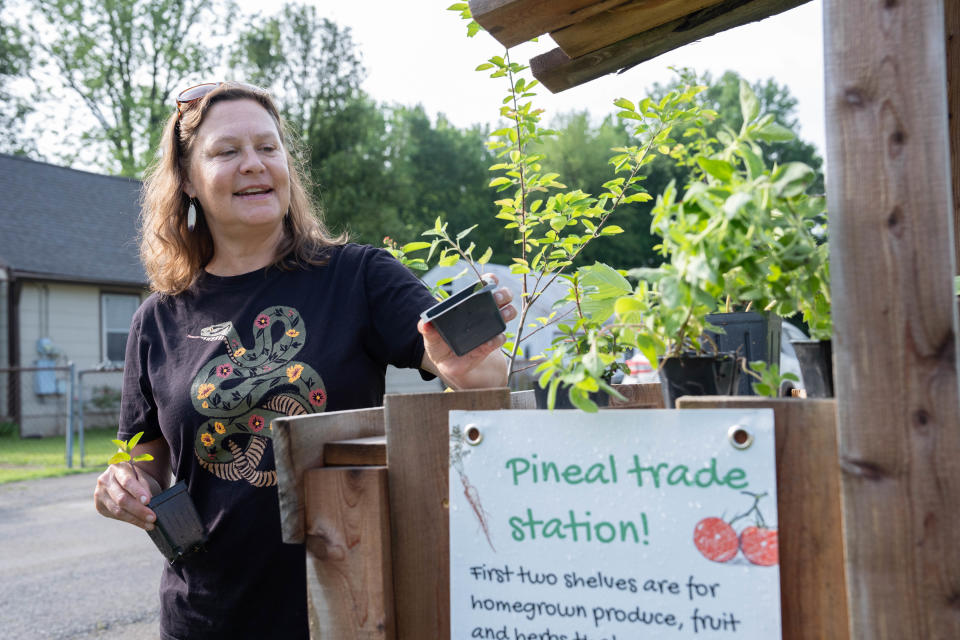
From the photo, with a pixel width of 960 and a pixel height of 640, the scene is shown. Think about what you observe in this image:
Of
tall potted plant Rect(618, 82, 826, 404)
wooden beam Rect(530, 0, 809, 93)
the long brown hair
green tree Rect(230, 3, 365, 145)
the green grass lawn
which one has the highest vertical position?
green tree Rect(230, 3, 365, 145)

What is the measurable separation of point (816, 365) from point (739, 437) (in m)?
0.25

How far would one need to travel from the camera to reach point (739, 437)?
3.23 feet

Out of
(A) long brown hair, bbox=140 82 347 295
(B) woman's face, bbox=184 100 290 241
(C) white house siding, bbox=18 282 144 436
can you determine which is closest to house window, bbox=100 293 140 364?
(C) white house siding, bbox=18 282 144 436

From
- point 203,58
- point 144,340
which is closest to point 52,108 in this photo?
point 203,58

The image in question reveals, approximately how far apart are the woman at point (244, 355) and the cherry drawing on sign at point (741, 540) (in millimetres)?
595

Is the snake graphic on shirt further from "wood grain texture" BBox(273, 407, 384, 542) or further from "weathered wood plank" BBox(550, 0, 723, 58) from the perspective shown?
"weathered wood plank" BBox(550, 0, 723, 58)

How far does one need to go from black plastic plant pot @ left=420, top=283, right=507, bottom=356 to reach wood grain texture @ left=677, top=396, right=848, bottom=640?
45cm

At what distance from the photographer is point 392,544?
3.92ft

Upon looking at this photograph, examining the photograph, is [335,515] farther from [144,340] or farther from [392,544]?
[144,340]

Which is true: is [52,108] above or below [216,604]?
above

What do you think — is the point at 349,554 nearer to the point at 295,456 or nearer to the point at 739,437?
the point at 295,456

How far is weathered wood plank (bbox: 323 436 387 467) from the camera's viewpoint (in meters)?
1.22

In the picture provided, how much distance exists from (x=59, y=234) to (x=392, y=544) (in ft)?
54.7

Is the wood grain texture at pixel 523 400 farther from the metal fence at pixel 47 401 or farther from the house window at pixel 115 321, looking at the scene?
the house window at pixel 115 321
